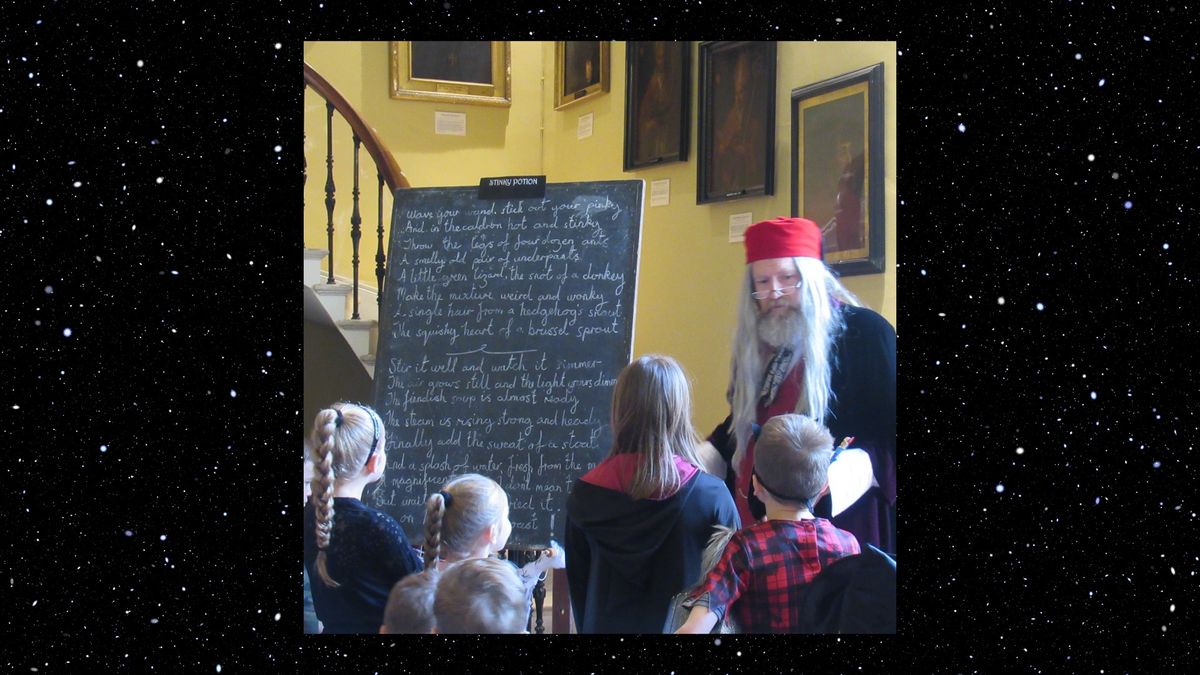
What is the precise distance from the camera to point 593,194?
7.18 ft

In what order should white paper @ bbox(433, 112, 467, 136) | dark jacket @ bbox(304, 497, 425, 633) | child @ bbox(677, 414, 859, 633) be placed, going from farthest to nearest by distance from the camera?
1. white paper @ bbox(433, 112, 467, 136)
2. dark jacket @ bbox(304, 497, 425, 633)
3. child @ bbox(677, 414, 859, 633)

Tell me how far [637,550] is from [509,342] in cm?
50

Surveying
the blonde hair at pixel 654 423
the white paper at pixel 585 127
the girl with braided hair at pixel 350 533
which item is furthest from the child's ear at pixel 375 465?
the white paper at pixel 585 127

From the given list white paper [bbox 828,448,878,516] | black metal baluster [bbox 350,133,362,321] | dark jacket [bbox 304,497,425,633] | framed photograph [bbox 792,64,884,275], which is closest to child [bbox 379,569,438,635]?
dark jacket [bbox 304,497,425,633]

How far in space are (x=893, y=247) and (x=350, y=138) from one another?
1141mm

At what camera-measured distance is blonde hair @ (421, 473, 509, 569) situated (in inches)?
84.0

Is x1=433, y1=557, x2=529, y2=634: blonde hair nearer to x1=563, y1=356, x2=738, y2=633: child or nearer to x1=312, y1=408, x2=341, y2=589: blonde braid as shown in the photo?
x1=563, y1=356, x2=738, y2=633: child

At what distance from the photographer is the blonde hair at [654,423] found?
2066 millimetres

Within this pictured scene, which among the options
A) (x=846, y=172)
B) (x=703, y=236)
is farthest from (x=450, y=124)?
(x=846, y=172)

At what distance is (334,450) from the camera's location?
2186mm

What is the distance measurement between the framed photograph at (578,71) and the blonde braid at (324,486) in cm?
82

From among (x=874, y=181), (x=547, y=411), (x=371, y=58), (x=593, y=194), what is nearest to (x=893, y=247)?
(x=874, y=181)

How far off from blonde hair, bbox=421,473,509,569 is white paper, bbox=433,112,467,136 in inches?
28.6
